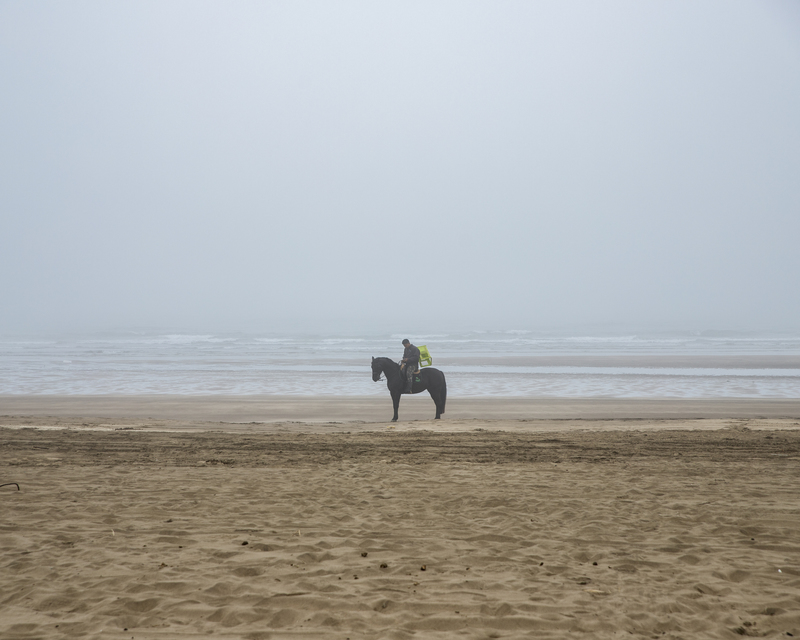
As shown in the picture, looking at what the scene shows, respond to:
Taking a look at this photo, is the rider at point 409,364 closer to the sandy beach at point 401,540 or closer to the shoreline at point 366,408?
the shoreline at point 366,408

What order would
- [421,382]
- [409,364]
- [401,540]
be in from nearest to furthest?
1. [401,540]
2. [409,364]
3. [421,382]

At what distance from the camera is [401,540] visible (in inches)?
207

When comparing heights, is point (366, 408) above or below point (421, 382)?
below

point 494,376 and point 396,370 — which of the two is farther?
point 494,376

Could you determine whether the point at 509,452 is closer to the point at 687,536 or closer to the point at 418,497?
the point at 418,497

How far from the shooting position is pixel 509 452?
30.7 feet

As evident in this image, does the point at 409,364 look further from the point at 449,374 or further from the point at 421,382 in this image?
the point at 449,374

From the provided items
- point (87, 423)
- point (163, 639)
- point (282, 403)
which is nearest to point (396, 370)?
point (282, 403)

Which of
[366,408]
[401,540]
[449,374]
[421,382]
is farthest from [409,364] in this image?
[449,374]

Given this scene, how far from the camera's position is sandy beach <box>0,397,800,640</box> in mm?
3885

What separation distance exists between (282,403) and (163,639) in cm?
1430

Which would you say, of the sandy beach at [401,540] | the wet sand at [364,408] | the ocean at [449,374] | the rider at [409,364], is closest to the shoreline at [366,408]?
the wet sand at [364,408]

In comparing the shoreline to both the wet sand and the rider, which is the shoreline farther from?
the rider

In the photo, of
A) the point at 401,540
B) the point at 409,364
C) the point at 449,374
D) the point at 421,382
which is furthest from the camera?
the point at 449,374
